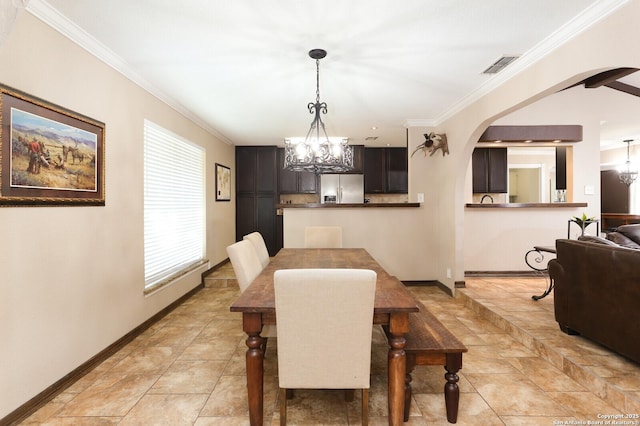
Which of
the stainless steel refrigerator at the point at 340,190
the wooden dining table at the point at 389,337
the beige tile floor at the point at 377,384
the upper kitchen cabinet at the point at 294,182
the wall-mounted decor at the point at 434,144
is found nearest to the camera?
the wooden dining table at the point at 389,337

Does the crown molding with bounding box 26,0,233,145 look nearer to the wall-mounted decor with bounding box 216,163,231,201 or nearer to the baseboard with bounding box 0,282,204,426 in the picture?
the wall-mounted decor with bounding box 216,163,231,201

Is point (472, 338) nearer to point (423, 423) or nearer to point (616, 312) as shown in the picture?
point (616, 312)

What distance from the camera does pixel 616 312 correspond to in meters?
2.11

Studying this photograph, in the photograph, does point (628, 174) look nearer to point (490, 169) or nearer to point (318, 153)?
point (490, 169)

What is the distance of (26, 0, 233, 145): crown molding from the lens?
73.7 inches

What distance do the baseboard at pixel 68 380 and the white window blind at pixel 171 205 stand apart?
0.46 m

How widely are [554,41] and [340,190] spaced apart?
4.26 meters

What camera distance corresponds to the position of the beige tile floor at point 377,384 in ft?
5.85

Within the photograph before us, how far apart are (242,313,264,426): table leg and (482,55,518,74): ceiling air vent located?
2690 millimetres

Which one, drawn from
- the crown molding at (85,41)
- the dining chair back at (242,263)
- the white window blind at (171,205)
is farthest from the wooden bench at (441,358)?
the crown molding at (85,41)

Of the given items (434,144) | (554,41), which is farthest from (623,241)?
(434,144)

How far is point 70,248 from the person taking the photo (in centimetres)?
213

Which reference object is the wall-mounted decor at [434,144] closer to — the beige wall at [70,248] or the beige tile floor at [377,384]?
the beige tile floor at [377,384]

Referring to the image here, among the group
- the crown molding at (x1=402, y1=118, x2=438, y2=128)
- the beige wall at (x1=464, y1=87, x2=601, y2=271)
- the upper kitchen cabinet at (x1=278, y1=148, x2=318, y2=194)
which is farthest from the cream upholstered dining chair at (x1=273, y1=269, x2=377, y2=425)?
the upper kitchen cabinet at (x1=278, y1=148, x2=318, y2=194)
